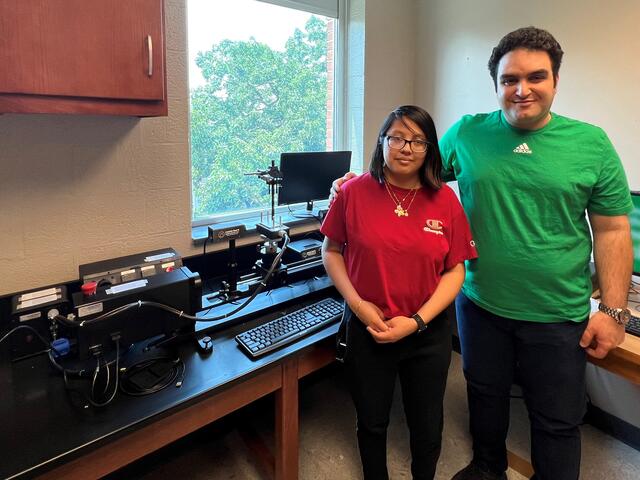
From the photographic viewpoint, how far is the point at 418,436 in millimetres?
1479

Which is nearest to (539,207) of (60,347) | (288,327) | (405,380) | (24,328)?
(405,380)

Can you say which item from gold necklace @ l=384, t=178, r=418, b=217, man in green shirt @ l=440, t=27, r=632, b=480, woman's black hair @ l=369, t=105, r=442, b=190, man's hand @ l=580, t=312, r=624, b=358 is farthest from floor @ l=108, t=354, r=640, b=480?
woman's black hair @ l=369, t=105, r=442, b=190

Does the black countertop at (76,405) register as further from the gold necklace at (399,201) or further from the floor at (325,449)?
the floor at (325,449)

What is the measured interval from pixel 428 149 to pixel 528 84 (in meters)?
0.36

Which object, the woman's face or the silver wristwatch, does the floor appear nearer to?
the silver wristwatch

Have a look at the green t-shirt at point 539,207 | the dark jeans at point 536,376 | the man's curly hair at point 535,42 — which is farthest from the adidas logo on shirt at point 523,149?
the dark jeans at point 536,376

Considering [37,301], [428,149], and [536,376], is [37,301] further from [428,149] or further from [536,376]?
[536,376]

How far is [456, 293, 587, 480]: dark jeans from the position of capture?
4.50 ft

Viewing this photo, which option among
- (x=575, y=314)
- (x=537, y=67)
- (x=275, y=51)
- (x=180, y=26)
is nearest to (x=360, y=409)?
(x=575, y=314)

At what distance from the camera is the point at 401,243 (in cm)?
132

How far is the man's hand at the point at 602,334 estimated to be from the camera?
1.35 meters

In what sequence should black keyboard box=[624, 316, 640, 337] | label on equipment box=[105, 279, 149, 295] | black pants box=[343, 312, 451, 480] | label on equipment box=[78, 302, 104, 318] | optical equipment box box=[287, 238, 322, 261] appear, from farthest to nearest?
optical equipment box box=[287, 238, 322, 261] < black keyboard box=[624, 316, 640, 337] < black pants box=[343, 312, 451, 480] < label on equipment box=[105, 279, 149, 295] < label on equipment box=[78, 302, 104, 318]

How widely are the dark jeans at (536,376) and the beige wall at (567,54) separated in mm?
1040

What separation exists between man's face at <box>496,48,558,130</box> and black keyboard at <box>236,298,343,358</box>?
39.0 inches
